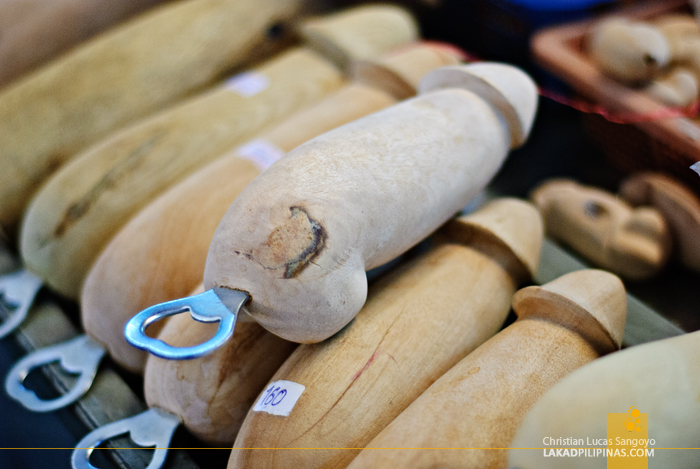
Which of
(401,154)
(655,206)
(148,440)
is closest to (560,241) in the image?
(655,206)

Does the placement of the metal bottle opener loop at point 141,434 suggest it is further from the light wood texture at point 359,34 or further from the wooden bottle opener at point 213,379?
the light wood texture at point 359,34

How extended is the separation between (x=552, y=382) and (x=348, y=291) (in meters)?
0.23

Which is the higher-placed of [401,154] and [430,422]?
Answer: [401,154]

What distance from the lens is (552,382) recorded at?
20.2 inches

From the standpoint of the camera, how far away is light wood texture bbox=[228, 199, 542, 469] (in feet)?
1.64

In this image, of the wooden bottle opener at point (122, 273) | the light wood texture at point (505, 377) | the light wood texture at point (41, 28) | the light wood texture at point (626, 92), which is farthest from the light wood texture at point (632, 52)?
the light wood texture at point (41, 28)

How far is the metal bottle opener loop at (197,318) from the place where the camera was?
1.41 feet

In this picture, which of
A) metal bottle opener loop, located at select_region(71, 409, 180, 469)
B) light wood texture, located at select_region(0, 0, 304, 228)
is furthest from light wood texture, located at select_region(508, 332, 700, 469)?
light wood texture, located at select_region(0, 0, 304, 228)

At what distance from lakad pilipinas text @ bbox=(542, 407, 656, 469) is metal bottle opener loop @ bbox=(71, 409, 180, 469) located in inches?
16.6

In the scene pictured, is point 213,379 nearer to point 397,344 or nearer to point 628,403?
point 397,344

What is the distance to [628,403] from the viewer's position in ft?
1.45

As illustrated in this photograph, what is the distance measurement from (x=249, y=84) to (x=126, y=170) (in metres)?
0.29

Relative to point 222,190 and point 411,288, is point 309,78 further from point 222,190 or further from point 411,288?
point 411,288

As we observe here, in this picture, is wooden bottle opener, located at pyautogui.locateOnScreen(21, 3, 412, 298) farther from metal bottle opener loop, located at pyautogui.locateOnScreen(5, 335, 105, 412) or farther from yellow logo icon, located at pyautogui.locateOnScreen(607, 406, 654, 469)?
yellow logo icon, located at pyautogui.locateOnScreen(607, 406, 654, 469)
